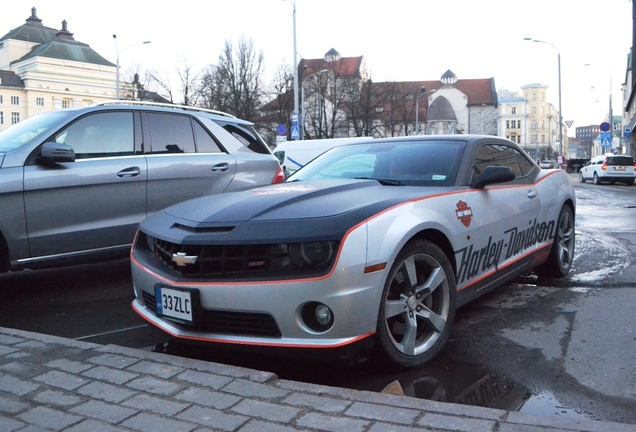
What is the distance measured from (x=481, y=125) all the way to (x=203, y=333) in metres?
120

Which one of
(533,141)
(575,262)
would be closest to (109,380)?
(575,262)

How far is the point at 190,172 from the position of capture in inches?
232

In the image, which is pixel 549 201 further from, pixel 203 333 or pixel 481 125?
pixel 481 125

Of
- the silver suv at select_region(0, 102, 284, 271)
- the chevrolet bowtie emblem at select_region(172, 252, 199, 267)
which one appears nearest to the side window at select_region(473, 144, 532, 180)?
the chevrolet bowtie emblem at select_region(172, 252, 199, 267)

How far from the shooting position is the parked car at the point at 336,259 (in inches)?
118

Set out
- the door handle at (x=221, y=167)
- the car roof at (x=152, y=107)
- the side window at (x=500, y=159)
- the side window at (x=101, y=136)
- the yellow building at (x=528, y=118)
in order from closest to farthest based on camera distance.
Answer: the side window at (x=500, y=159)
the side window at (x=101, y=136)
the car roof at (x=152, y=107)
the door handle at (x=221, y=167)
the yellow building at (x=528, y=118)

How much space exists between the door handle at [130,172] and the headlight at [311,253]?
280cm

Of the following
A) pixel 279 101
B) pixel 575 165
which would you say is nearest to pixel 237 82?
pixel 279 101

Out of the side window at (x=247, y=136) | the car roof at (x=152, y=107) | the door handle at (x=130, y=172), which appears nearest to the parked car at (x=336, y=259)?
the door handle at (x=130, y=172)

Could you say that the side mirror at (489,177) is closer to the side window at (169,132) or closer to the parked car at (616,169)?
the side window at (169,132)

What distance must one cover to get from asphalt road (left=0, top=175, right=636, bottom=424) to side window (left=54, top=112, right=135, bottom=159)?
1.27 metres

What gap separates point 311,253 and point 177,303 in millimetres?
813

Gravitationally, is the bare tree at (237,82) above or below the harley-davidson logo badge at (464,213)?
above

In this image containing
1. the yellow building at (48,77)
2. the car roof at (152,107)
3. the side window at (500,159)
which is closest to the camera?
the side window at (500,159)
